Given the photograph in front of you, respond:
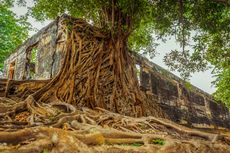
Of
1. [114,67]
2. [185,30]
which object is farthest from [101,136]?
[185,30]

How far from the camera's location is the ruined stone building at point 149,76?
7910mm

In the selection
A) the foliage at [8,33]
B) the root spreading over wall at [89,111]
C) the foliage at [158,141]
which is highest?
the foliage at [8,33]

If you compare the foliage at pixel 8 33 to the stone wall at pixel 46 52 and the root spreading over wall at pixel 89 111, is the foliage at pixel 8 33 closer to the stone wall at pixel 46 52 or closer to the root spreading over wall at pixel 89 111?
the stone wall at pixel 46 52

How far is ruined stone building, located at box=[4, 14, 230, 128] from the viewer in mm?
7910

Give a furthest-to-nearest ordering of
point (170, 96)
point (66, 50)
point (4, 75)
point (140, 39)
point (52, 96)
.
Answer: point (4, 75)
point (170, 96)
point (140, 39)
point (66, 50)
point (52, 96)

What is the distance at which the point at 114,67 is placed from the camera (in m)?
7.25

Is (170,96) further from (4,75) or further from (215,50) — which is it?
(4,75)

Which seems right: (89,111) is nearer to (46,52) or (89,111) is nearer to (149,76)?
(46,52)

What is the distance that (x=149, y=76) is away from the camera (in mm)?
10211

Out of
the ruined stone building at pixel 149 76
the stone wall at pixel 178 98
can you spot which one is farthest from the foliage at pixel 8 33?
the stone wall at pixel 178 98

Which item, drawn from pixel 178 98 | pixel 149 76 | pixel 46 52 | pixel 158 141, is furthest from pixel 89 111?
pixel 178 98

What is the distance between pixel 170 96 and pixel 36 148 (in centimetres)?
865

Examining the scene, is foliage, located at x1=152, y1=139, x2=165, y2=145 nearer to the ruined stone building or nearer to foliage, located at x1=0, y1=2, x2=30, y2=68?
the ruined stone building

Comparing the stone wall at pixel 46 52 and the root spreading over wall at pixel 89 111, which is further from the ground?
the stone wall at pixel 46 52
